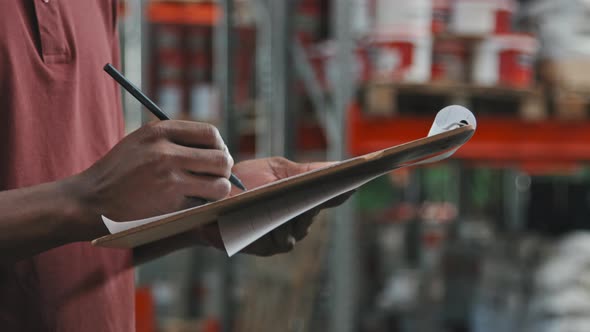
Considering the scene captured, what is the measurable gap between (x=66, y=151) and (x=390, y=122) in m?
1.81

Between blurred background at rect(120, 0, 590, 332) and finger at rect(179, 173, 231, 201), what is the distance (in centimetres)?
180

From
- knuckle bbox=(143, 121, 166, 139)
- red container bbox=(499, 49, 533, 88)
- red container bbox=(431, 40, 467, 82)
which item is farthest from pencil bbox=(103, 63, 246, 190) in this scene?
red container bbox=(499, 49, 533, 88)

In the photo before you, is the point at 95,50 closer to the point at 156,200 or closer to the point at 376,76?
the point at 156,200

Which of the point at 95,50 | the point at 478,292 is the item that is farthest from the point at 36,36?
the point at 478,292

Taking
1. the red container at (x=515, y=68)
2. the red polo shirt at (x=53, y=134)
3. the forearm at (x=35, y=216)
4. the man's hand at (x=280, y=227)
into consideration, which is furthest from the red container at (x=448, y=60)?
the forearm at (x=35, y=216)

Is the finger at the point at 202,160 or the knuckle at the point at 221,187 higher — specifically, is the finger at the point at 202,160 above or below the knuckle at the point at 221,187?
above

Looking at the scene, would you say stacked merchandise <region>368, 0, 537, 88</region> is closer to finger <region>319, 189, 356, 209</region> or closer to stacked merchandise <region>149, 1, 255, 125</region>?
finger <region>319, 189, 356, 209</region>

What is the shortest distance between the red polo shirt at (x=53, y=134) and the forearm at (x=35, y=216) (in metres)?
0.13

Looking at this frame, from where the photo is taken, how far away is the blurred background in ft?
9.44

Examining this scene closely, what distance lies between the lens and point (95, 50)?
1.19 m

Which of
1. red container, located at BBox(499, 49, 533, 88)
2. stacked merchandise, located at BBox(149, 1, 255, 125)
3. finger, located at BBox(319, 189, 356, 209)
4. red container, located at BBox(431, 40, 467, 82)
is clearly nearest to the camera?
finger, located at BBox(319, 189, 356, 209)

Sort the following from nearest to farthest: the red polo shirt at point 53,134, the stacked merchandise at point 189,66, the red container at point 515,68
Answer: the red polo shirt at point 53,134 → the red container at point 515,68 → the stacked merchandise at point 189,66

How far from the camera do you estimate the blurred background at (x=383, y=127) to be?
288cm

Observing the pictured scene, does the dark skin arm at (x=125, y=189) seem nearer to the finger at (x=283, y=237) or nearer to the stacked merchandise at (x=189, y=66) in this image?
the finger at (x=283, y=237)
